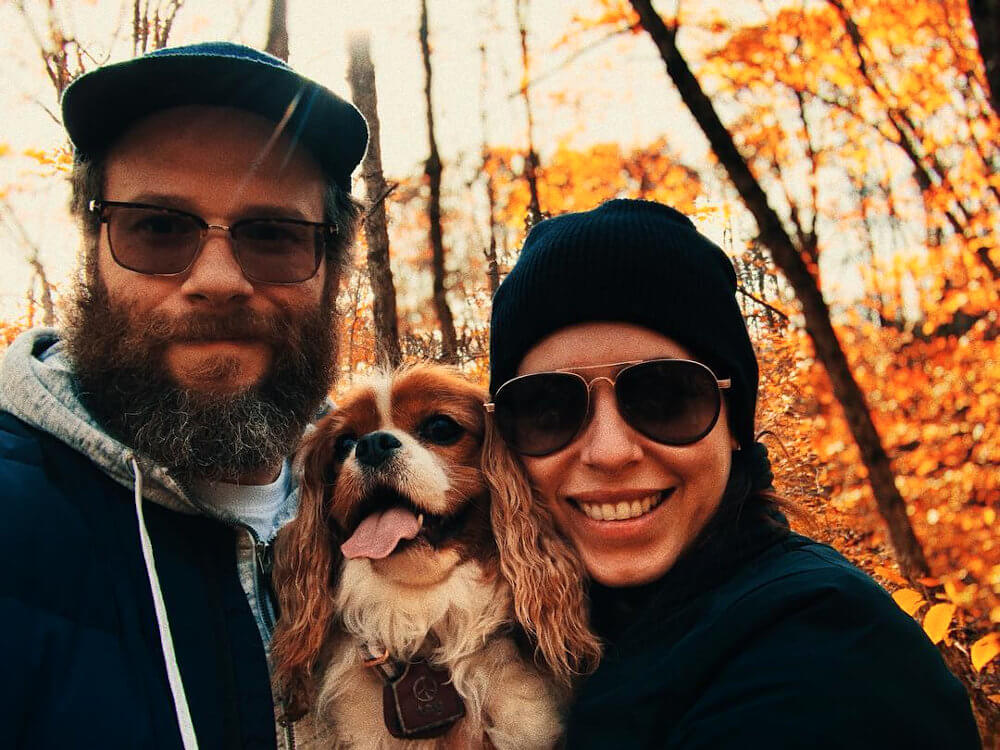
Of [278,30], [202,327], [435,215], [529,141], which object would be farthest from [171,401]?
[529,141]

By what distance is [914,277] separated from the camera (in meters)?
7.37

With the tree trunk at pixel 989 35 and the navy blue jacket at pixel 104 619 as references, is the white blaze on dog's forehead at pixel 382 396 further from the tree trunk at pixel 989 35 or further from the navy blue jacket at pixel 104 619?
the tree trunk at pixel 989 35

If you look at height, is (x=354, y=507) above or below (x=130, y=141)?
below

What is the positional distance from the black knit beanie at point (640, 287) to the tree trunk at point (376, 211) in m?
4.93

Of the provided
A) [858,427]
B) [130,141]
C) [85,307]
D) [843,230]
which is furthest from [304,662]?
[843,230]

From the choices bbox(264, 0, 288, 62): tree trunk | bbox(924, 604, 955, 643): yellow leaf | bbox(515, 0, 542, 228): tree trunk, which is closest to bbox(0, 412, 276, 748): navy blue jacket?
bbox(924, 604, 955, 643): yellow leaf

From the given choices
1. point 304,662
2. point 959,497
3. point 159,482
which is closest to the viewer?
point 159,482

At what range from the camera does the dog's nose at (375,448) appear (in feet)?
7.35

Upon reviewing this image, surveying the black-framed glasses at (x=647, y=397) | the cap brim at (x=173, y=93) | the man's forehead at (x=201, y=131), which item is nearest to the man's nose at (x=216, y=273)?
the man's forehead at (x=201, y=131)

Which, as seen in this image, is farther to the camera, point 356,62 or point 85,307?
point 356,62

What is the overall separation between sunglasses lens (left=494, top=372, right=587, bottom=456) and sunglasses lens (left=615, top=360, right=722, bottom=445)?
5.2 inches

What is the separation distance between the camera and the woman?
145 centimetres

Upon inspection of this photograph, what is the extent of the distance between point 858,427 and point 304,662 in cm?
334

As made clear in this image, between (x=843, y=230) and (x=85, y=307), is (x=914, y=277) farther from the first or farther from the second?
(x=843, y=230)
